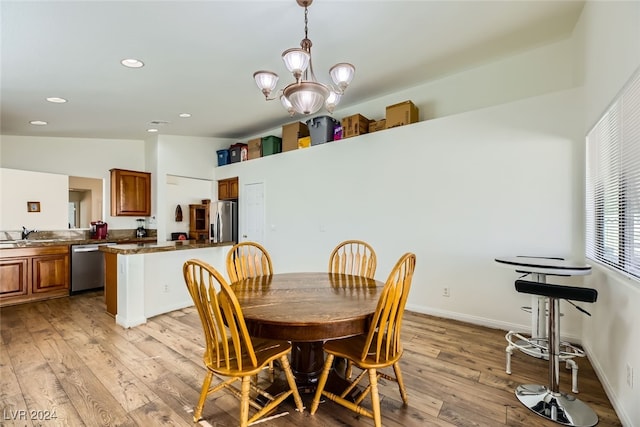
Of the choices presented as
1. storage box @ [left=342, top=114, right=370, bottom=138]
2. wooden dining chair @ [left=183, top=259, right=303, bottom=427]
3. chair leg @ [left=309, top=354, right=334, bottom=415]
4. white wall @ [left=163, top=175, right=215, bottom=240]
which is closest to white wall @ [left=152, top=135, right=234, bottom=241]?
white wall @ [left=163, top=175, right=215, bottom=240]

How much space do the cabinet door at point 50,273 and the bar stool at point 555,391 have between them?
577cm

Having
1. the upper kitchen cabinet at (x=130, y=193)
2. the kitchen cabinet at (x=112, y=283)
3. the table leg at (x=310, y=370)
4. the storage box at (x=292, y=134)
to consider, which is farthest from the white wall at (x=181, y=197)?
the table leg at (x=310, y=370)

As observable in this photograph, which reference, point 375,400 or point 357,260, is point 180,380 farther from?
point 357,260

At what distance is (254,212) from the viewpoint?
518cm

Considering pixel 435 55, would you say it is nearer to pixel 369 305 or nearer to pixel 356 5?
pixel 356 5

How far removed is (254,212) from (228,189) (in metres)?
0.82

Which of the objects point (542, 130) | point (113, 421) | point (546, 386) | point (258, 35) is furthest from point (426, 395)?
point (258, 35)

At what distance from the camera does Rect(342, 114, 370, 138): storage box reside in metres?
3.94

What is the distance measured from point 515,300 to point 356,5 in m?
3.01

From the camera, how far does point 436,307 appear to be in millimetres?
3408

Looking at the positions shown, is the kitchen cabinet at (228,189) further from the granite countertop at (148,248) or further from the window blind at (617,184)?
the window blind at (617,184)

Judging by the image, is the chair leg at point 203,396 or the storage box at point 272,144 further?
the storage box at point 272,144

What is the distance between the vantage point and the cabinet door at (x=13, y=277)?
13.0 feet

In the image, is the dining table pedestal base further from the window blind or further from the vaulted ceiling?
the vaulted ceiling
